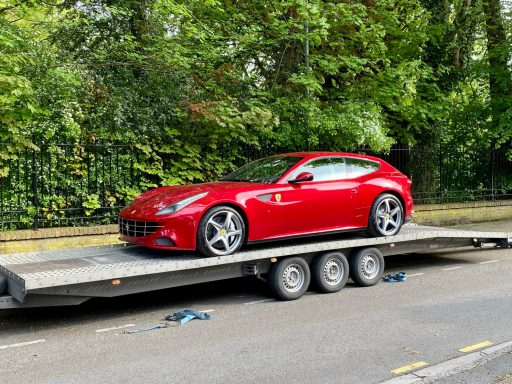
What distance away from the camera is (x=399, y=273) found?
352 inches

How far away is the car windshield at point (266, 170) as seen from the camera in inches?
316

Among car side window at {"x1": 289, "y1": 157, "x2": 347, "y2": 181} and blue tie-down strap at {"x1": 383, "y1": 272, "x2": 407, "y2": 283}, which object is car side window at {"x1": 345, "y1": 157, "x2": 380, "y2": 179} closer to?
car side window at {"x1": 289, "y1": 157, "x2": 347, "y2": 181}

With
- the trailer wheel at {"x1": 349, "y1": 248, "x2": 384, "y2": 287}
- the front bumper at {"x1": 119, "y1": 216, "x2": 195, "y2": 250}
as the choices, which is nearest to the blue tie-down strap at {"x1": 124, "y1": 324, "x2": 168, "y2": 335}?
the front bumper at {"x1": 119, "y1": 216, "x2": 195, "y2": 250}

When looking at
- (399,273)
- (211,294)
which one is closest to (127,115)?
(211,294)

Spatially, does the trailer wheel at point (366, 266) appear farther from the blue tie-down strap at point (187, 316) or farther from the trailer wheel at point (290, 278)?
the blue tie-down strap at point (187, 316)

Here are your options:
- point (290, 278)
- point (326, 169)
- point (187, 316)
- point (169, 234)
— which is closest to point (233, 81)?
point (326, 169)

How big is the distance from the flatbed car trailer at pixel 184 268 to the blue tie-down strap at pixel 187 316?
1.17 feet

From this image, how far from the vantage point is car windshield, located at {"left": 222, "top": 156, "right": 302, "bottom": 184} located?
26.3ft

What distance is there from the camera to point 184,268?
6.62m

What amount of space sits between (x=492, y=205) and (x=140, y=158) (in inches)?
433

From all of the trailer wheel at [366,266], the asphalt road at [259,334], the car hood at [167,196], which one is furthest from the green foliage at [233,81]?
the trailer wheel at [366,266]

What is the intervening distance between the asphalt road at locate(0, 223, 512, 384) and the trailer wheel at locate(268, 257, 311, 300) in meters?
0.16

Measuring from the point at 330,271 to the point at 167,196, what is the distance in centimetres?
260

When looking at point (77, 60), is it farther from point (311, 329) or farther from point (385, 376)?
point (385, 376)
